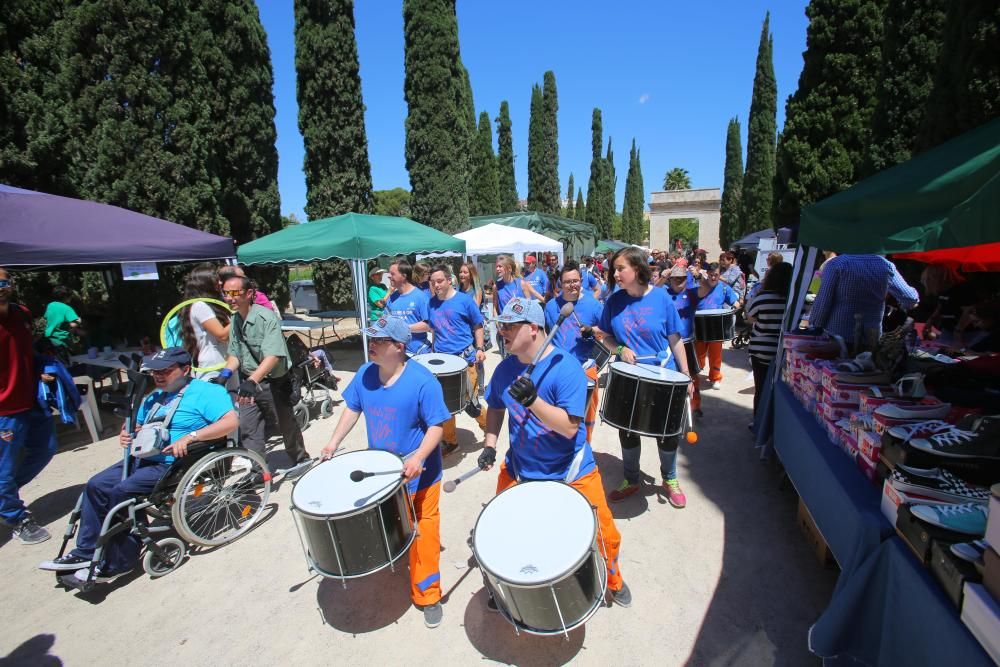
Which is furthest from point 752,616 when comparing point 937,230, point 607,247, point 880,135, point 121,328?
point 607,247

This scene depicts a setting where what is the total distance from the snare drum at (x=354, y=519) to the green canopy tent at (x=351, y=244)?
5658mm

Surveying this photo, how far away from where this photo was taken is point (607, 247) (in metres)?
29.4

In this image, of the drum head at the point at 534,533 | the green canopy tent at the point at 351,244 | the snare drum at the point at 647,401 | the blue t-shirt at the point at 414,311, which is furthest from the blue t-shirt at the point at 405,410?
the green canopy tent at the point at 351,244

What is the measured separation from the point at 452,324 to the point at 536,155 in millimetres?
27767

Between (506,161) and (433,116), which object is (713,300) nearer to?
(433,116)

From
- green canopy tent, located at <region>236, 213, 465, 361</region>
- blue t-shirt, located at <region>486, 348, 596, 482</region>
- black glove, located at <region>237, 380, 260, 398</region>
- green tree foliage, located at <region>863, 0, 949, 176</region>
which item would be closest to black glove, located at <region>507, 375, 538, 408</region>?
blue t-shirt, located at <region>486, 348, 596, 482</region>

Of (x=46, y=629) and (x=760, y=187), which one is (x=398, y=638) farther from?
(x=760, y=187)

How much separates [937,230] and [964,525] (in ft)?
3.89

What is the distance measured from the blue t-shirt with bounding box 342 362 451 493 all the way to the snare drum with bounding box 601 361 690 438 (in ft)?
4.18

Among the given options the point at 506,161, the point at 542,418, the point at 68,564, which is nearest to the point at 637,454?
the point at 542,418

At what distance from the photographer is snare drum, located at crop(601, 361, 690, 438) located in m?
3.16

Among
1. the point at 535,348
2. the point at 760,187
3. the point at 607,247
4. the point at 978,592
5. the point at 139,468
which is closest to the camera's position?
the point at 978,592

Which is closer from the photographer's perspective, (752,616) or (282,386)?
(752,616)

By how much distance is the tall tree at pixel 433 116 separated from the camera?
1600 centimetres
